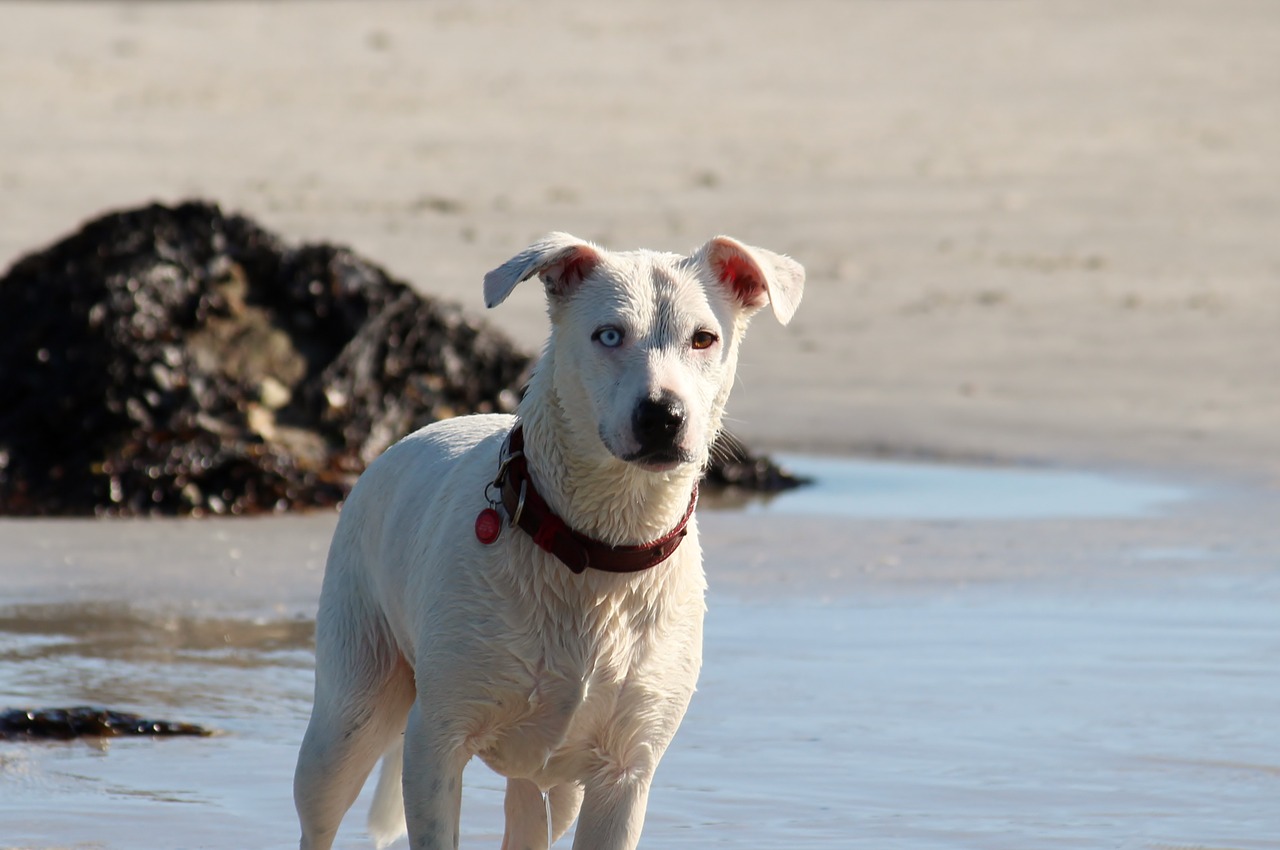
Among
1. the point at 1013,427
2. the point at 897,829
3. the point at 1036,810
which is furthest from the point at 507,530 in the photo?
the point at 1013,427

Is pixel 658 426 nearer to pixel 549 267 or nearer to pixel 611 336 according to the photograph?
pixel 611 336

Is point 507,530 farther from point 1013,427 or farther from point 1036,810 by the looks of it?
point 1013,427

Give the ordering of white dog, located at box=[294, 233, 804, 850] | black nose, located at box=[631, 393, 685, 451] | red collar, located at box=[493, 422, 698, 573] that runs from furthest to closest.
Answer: red collar, located at box=[493, 422, 698, 573] → white dog, located at box=[294, 233, 804, 850] → black nose, located at box=[631, 393, 685, 451]

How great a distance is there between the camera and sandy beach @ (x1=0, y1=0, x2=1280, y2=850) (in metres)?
6.00

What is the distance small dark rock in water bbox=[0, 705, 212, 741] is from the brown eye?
8.68 ft

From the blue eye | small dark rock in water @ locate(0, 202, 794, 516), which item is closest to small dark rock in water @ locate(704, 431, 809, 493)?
small dark rock in water @ locate(0, 202, 794, 516)

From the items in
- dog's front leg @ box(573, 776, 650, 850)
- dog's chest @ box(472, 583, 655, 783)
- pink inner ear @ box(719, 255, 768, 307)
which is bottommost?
dog's front leg @ box(573, 776, 650, 850)

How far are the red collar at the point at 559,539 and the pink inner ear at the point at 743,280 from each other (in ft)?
2.09

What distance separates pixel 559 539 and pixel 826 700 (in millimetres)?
2388

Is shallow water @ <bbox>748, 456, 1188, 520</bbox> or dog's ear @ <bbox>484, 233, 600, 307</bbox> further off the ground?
dog's ear @ <bbox>484, 233, 600, 307</bbox>

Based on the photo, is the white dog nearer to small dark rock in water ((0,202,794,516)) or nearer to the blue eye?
the blue eye

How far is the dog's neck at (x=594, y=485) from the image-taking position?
4602 millimetres

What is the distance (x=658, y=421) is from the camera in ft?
14.0

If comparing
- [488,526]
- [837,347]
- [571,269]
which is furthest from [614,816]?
[837,347]
